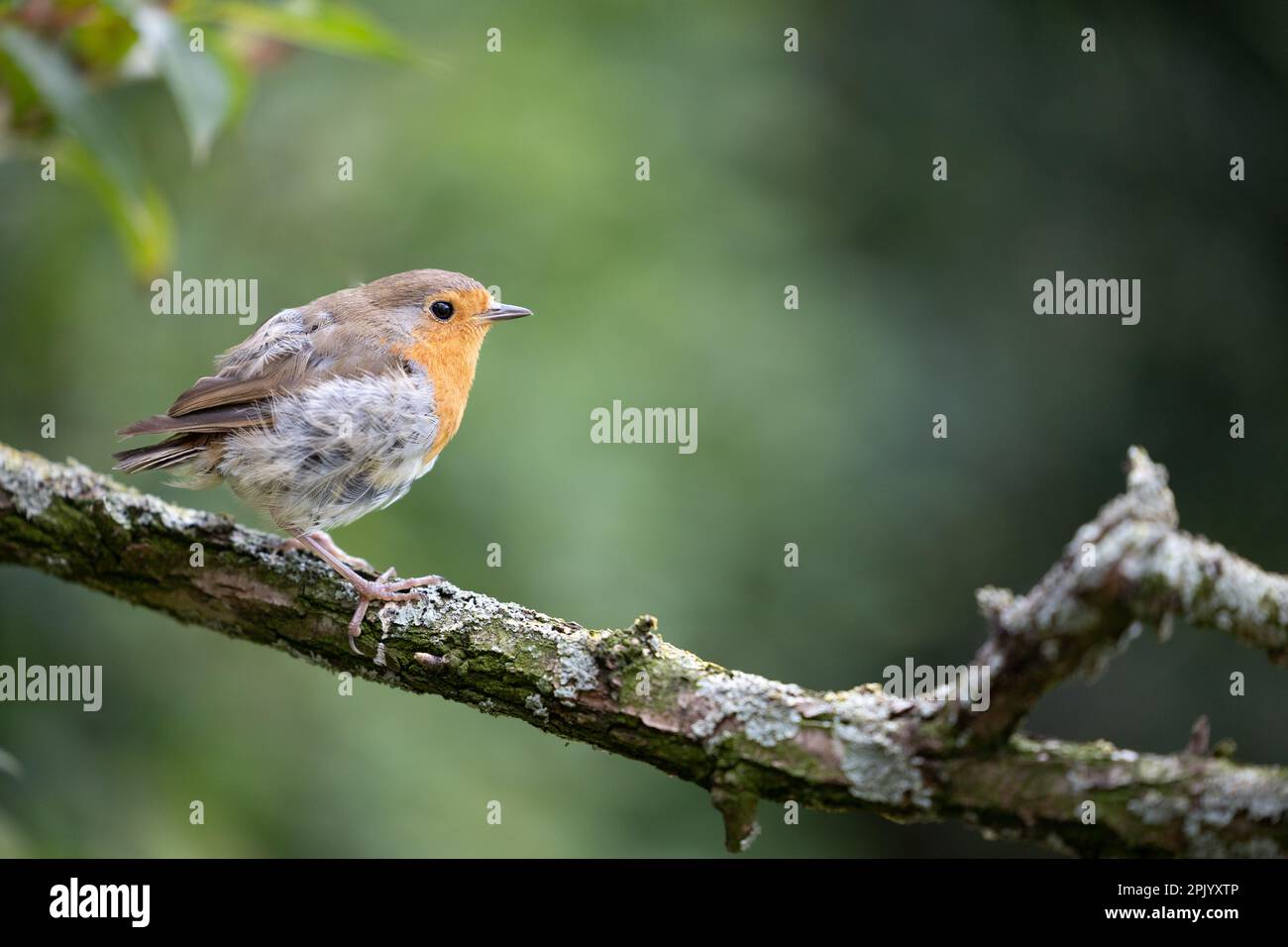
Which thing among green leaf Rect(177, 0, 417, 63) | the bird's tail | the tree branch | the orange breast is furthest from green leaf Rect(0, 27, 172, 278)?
the orange breast

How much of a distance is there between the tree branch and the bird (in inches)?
9.4

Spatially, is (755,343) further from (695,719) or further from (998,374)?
(695,719)

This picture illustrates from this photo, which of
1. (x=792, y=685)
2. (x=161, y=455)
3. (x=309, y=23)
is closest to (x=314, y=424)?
(x=161, y=455)

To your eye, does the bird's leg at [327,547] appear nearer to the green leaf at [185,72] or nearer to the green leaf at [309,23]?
the green leaf at [185,72]

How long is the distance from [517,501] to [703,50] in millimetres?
3075

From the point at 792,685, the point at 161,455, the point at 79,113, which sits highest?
the point at 79,113

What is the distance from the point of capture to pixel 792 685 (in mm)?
2717

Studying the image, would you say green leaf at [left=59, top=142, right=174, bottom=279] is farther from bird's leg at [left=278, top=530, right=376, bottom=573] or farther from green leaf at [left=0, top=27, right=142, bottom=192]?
bird's leg at [left=278, top=530, right=376, bottom=573]

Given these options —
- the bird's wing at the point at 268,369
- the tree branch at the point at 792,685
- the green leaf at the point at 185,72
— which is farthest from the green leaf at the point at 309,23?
the tree branch at the point at 792,685

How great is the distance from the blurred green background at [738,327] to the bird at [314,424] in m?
1.43

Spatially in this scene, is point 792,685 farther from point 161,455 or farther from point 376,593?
point 161,455

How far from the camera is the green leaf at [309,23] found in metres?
3.58

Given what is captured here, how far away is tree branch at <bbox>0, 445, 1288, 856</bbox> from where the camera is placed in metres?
2.23

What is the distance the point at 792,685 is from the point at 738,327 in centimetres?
393
